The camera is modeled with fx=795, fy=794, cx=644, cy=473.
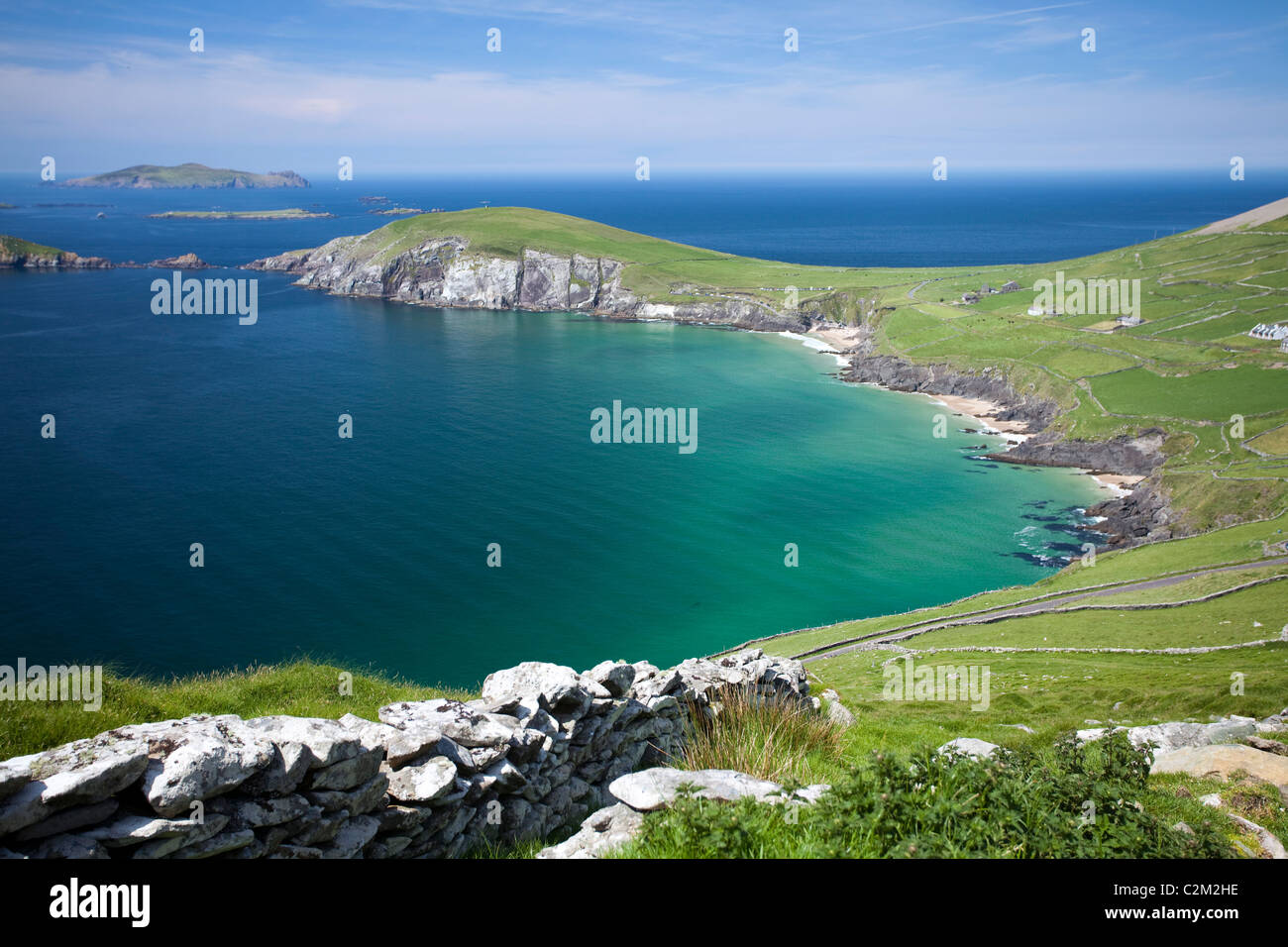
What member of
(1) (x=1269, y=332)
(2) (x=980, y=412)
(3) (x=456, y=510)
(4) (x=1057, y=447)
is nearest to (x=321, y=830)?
(3) (x=456, y=510)

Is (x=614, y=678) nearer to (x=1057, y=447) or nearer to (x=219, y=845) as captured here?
(x=219, y=845)

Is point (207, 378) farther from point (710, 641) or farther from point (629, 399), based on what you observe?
point (710, 641)

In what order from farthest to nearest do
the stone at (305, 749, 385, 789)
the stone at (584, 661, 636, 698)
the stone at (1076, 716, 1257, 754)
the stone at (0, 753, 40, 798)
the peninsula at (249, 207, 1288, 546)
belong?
the peninsula at (249, 207, 1288, 546) → the stone at (1076, 716, 1257, 754) → the stone at (584, 661, 636, 698) → the stone at (305, 749, 385, 789) → the stone at (0, 753, 40, 798)

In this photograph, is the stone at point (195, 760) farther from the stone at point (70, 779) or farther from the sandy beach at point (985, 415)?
the sandy beach at point (985, 415)

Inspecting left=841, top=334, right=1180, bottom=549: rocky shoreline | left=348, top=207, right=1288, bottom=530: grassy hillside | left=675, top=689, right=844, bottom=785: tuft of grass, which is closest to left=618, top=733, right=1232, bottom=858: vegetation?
left=675, top=689, right=844, bottom=785: tuft of grass

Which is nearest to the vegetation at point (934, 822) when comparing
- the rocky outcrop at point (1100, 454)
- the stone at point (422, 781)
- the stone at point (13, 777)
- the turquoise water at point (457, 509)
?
the stone at point (422, 781)

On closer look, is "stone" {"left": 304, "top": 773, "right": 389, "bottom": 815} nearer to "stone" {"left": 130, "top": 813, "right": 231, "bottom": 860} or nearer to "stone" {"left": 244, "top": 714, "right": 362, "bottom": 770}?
"stone" {"left": 244, "top": 714, "right": 362, "bottom": 770}
